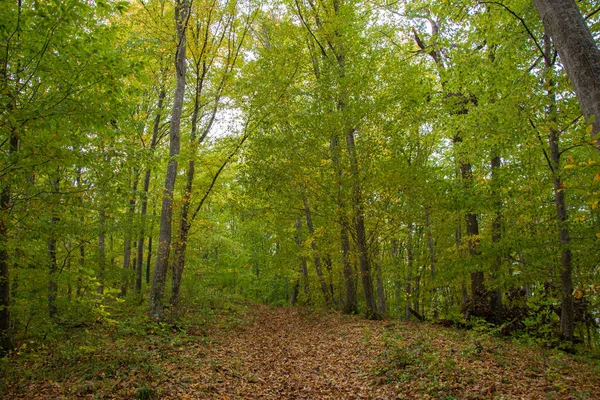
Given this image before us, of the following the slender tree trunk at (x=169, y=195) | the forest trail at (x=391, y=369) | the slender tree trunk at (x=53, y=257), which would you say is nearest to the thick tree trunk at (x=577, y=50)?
the forest trail at (x=391, y=369)

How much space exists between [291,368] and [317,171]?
6.45 m

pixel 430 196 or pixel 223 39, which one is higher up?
pixel 223 39

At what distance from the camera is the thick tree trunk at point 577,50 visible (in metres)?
3.50

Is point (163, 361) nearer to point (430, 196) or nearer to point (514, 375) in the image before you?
point (514, 375)

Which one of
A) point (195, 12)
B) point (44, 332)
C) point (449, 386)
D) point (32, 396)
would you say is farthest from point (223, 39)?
point (449, 386)

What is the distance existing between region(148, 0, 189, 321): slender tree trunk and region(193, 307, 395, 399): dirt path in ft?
6.76

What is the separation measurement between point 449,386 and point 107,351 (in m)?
5.89

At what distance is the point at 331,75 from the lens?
420 inches

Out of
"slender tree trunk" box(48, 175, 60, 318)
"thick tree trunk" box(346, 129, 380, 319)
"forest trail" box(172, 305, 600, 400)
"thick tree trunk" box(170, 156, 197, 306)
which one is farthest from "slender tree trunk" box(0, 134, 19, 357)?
"thick tree trunk" box(346, 129, 380, 319)

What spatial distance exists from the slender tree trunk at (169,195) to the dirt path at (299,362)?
6.76 feet

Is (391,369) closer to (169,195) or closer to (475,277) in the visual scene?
(475,277)

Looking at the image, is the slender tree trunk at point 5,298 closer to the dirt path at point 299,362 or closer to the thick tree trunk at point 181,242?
Result: the dirt path at point 299,362

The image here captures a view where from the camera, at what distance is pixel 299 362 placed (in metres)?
7.19

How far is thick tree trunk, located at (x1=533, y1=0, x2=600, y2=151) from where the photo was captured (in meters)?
3.50
